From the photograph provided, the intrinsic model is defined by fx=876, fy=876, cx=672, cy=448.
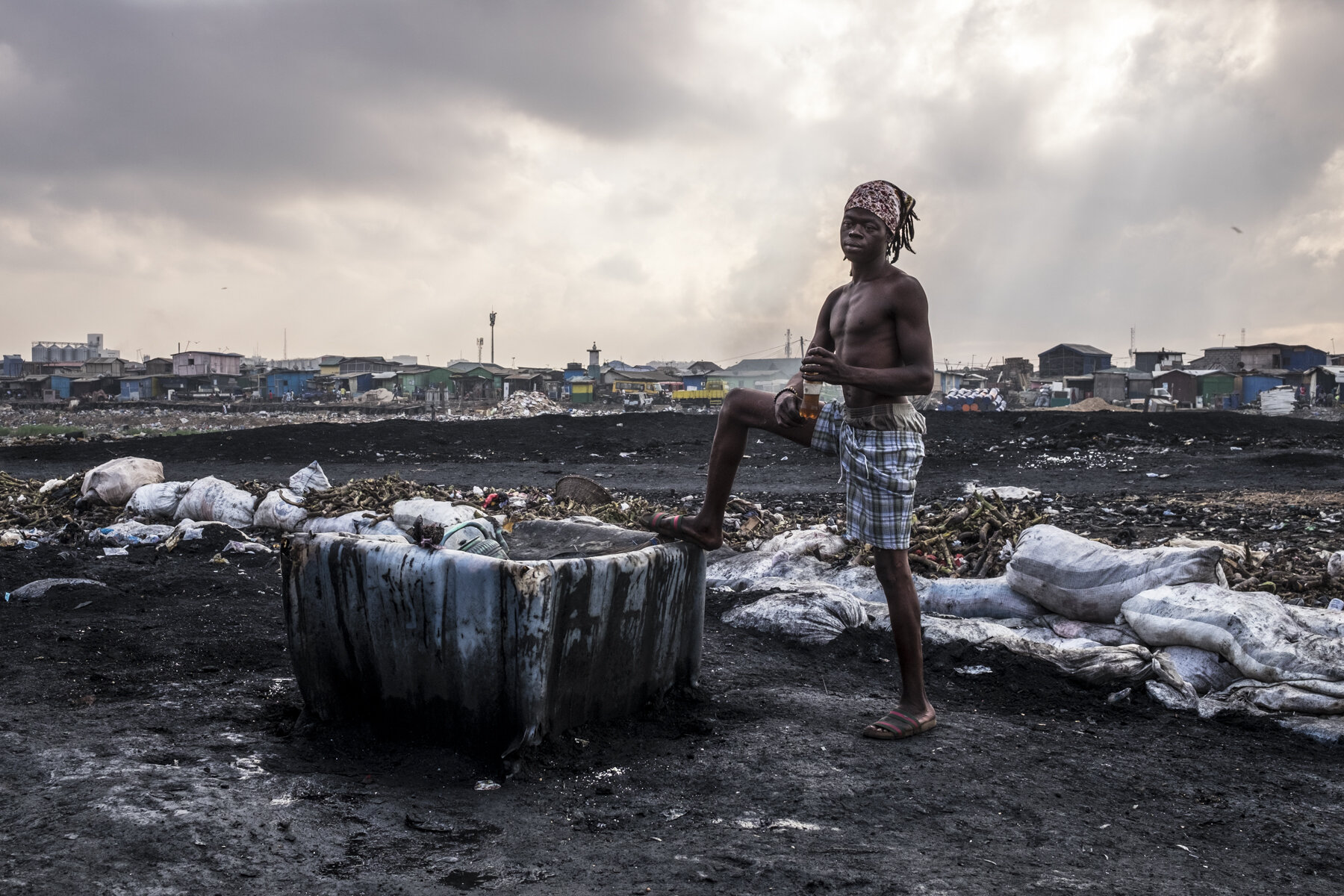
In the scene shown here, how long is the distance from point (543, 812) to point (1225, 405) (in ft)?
147

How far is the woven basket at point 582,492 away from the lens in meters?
8.13

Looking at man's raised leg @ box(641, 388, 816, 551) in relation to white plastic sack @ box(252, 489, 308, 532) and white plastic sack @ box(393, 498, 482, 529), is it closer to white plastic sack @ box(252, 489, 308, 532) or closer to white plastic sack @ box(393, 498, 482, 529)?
white plastic sack @ box(393, 498, 482, 529)

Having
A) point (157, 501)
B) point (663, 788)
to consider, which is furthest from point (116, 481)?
point (663, 788)

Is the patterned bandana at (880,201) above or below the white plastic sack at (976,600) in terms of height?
above

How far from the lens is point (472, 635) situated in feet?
7.63

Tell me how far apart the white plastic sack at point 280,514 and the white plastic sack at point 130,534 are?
66cm

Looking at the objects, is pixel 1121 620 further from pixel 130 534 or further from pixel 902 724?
pixel 130 534

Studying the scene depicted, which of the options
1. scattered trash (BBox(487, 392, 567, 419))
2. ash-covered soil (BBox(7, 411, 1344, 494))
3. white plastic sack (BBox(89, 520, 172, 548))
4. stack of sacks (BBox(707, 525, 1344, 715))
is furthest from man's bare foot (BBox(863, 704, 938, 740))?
scattered trash (BBox(487, 392, 567, 419))

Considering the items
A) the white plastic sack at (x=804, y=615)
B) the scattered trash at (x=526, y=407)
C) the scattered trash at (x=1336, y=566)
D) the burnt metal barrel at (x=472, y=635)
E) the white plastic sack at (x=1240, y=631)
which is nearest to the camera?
the burnt metal barrel at (x=472, y=635)

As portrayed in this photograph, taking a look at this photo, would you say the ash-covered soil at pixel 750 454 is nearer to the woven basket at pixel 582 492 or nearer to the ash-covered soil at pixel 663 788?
the woven basket at pixel 582 492

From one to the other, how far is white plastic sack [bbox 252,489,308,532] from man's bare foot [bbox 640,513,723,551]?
4934mm

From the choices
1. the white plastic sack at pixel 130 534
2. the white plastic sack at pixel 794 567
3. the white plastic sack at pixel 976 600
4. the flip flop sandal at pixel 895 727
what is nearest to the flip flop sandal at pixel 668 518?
the flip flop sandal at pixel 895 727

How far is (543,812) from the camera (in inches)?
82.5

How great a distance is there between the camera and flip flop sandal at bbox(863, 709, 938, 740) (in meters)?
2.63
